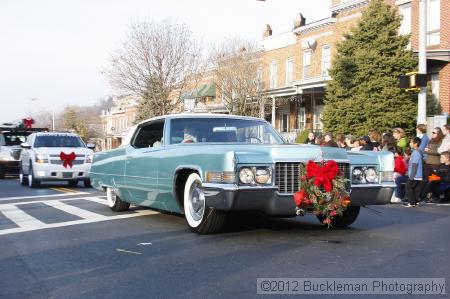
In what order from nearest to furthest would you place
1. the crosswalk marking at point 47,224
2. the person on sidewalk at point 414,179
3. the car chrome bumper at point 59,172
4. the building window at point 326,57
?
the crosswalk marking at point 47,224
the person on sidewalk at point 414,179
the car chrome bumper at point 59,172
the building window at point 326,57

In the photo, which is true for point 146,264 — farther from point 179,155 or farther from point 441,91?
point 441,91

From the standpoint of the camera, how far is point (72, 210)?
10797 mm

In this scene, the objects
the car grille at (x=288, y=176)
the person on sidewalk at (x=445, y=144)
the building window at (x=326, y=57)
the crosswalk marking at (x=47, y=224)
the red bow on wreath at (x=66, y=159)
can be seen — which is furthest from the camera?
the building window at (x=326, y=57)

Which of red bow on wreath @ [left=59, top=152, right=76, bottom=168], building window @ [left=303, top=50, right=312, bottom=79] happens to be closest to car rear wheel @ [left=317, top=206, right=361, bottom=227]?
red bow on wreath @ [left=59, top=152, right=76, bottom=168]

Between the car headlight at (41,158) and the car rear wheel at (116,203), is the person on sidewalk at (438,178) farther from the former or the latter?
the car headlight at (41,158)

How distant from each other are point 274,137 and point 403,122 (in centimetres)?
1496

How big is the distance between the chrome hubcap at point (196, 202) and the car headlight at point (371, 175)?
83.4 inches

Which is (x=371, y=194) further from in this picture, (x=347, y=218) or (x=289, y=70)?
(x=289, y=70)

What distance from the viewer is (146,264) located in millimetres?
5742

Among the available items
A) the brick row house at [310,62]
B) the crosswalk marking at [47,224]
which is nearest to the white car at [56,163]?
the crosswalk marking at [47,224]

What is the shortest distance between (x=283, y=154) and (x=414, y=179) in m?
6.41

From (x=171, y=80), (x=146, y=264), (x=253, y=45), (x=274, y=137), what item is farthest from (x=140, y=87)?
(x=146, y=264)

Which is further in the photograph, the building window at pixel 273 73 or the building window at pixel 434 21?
the building window at pixel 273 73

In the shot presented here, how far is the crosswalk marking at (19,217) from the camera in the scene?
349 inches
